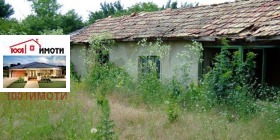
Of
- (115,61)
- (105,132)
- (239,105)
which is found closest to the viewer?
(105,132)

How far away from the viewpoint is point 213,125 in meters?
6.13

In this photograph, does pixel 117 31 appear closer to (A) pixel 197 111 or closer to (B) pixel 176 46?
(B) pixel 176 46

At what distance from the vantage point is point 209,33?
984 centimetres

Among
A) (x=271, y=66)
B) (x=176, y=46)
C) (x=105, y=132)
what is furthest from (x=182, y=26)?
(x=105, y=132)

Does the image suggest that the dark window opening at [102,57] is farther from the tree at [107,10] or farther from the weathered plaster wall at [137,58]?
the tree at [107,10]

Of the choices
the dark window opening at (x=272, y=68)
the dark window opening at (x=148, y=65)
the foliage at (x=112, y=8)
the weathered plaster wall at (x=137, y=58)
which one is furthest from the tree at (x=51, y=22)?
the dark window opening at (x=272, y=68)

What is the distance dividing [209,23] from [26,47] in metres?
5.72

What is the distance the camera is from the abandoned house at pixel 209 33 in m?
9.12

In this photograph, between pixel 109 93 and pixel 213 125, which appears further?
pixel 109 93

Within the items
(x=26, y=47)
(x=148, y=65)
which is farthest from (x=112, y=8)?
(x=26, y=47)

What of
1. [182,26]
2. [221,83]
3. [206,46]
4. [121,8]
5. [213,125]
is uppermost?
[121,8]

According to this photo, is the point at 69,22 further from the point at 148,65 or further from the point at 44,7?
the point at 148,65

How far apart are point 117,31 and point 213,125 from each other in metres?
9.00

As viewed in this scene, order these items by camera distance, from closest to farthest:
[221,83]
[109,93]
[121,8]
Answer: [221,83]
[109,93]
[121,8]
